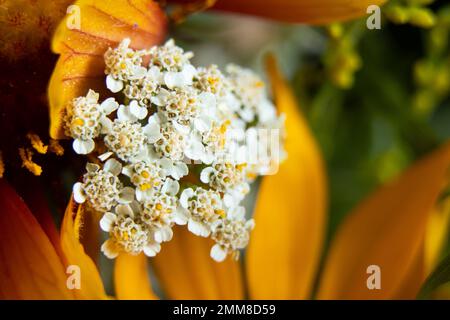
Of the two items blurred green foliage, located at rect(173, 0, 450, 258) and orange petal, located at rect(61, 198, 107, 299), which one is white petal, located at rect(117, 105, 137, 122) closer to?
orange petal, located at rect(61, 198, 107, 299)

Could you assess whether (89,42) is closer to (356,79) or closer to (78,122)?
(78,122)

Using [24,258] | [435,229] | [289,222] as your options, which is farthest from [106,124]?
[435,229]

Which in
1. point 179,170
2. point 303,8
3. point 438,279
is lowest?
point 438,279

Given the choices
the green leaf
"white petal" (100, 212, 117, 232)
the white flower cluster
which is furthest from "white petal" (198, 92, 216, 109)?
the green leaf

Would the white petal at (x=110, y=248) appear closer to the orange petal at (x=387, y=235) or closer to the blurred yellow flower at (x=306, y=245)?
the blurred yellow flower at (x=306, y=245)

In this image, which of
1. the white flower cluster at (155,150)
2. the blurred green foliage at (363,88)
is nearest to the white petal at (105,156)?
the white flower cluster at (155,150)
